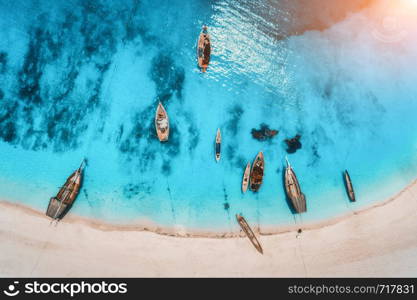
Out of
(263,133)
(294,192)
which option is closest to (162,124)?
(263,133)

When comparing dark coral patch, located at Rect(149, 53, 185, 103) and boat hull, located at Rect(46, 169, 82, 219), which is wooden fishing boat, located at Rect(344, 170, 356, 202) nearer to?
Result: dark coral patch, located at Rect(149, 53, 185, 103)

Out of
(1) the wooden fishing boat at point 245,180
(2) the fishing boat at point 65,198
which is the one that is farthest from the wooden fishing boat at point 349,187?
(2) the fishing boat at point 65,198

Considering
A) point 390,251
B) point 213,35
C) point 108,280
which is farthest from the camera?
point 213,35

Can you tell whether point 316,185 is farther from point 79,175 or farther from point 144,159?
point 79,175

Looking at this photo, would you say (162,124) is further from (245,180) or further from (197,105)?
(245,180)

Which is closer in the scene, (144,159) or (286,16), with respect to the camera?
(144,159)

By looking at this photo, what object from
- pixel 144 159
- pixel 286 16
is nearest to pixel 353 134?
pixel 286 16
